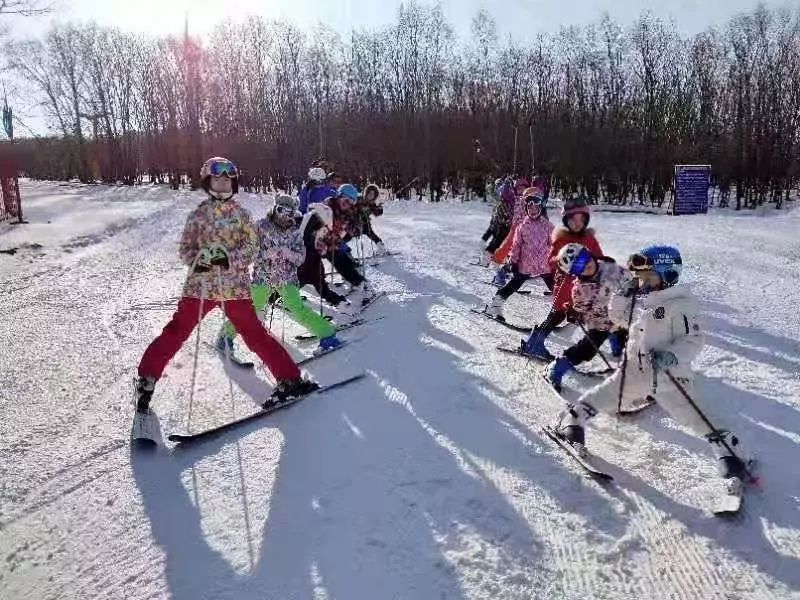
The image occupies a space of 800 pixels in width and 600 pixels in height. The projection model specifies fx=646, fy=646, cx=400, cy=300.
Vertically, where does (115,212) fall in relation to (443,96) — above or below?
below

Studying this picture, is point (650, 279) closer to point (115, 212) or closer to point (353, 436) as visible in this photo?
point (353, 436)

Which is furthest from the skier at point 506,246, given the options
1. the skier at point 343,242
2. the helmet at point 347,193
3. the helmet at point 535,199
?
the helmet at point 347,193

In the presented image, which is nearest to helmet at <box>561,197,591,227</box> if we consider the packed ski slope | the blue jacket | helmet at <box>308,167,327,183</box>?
the packed ski slope

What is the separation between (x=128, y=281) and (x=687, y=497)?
27.2 feet

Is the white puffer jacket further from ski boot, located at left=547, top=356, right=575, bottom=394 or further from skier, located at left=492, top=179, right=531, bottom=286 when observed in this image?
skier, located at left=492, top=179, right=531, bottom=286

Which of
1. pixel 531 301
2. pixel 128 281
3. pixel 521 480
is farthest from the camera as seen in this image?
pixel 128 281

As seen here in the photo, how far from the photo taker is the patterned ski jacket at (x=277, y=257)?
546cm

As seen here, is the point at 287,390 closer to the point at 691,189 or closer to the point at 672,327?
the point at 672,327

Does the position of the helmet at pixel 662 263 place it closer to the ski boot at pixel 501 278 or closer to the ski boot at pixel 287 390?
the ski boot at pixel 287 390

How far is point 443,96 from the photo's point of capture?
32.8m

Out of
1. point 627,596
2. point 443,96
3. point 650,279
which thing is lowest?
point 627,596

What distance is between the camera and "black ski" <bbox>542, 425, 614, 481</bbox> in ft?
10.9

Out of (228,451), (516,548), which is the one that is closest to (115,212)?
(228,451)

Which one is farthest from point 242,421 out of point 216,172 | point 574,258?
point 574,258
